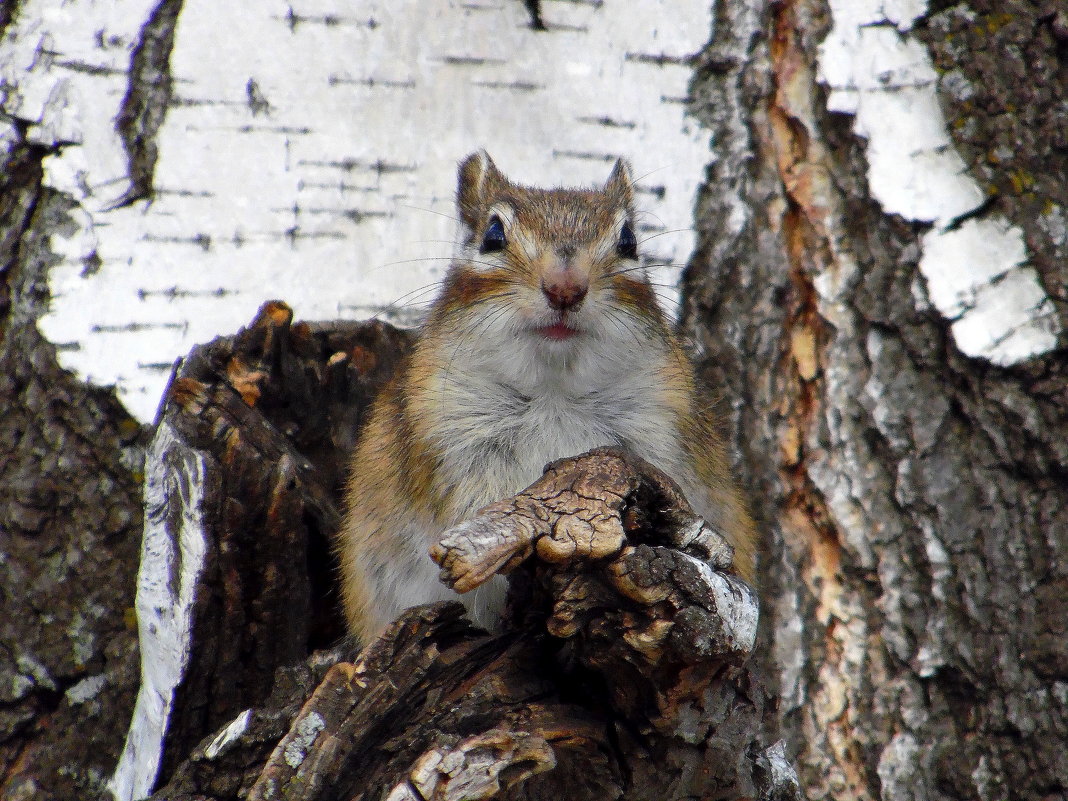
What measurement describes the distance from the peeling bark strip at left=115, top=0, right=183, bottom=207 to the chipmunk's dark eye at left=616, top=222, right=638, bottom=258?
141 cm

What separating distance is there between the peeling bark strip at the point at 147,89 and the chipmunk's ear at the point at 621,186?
1338 millimetres

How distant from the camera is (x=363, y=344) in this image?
3.29m

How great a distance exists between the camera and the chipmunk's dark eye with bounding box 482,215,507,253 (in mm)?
2883

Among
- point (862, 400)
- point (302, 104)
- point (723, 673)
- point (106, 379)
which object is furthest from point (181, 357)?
point (862, 400)

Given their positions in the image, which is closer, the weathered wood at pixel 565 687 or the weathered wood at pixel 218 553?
the weathered wood at pixel 565 687

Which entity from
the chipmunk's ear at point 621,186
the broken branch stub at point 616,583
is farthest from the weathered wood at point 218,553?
the chipmunk's ear at point 621,186

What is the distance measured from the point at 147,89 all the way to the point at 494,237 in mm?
1155

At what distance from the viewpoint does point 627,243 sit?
2.91 meters

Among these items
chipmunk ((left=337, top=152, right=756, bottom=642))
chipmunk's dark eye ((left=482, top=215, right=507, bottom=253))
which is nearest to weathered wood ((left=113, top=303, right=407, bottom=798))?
chipmunk ((left=337, top=152, right=756, bottom=642))

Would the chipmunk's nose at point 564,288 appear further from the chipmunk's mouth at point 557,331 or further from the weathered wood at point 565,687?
the weathered wood at point 565,687

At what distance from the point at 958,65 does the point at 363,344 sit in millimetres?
1961

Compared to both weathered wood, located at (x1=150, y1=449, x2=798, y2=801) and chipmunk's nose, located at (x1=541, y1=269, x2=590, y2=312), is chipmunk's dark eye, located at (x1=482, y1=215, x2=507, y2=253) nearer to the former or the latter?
chipmunk's nose, located at (x1=541, y1=269, x2=590, y2=312)

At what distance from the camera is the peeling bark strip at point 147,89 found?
122 inches

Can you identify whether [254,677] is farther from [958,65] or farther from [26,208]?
[958,65]
